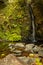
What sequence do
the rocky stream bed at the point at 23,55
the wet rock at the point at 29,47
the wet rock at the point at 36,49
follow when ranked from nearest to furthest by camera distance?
the rocky stream bed at the point at 23,55 < the wet rock at the point at 36,49 < the wet rock at the point at 29,47

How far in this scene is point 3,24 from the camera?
1147 centimetres

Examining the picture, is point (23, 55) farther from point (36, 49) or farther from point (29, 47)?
point (29, 47)

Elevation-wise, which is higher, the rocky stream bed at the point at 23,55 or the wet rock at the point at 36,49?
the rocky stream bed at the point at 23,55

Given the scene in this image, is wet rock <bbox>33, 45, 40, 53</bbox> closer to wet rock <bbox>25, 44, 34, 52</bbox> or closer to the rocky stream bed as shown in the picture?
the rocky stream bed

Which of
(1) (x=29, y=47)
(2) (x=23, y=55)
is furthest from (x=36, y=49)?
(2) (x=23, y=55)

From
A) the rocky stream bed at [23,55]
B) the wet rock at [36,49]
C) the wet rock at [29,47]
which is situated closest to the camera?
the rocky stream bed at [23,55]

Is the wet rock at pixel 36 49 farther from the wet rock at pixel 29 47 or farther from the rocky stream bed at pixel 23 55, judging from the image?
the wet rock at pixel 29 47

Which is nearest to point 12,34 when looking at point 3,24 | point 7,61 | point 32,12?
point 3,24

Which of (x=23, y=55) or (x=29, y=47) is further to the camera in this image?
(x=29, y=47)

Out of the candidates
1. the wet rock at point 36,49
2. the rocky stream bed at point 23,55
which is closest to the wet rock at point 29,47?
the rocky stream bed at point 23,55

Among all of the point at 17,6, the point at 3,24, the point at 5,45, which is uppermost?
the point at 17,6

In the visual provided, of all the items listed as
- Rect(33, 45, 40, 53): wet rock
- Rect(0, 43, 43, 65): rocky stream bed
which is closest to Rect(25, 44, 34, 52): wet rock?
Rect(0, 43, 43, 65): rocky stream bed

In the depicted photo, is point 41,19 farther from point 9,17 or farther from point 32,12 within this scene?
point 9,17

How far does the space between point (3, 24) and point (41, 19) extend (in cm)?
227
